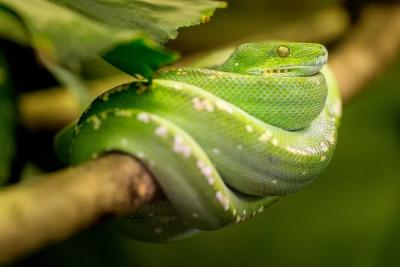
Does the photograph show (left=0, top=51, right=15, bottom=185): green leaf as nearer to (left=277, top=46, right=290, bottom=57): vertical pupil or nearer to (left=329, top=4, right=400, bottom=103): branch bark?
(left=277, top=46, right=290, bottom=57): vertical pupil

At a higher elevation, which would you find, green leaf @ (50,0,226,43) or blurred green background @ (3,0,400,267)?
green leaf @ (50,0,226,43)

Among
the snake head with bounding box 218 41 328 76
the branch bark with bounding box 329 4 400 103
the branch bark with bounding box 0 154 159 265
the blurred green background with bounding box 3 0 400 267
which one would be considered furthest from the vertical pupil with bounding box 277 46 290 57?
the blurred green background with bounding box 3 0 400 267

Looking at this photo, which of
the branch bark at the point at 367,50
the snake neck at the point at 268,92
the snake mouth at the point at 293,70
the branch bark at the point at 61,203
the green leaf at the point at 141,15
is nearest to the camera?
the branch bark at the point at 61,203

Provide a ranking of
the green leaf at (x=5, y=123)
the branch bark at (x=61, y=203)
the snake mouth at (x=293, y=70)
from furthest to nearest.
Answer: the green leaf at (x=5, y=123) < the snake mouth at (x=293, y=70) < the branch bark at (x=61, y=203)

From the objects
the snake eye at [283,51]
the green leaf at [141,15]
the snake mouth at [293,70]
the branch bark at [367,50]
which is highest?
the green leaf at [141,15]

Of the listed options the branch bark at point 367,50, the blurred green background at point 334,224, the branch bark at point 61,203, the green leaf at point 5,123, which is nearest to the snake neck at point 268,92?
the branch bark at point 61,203

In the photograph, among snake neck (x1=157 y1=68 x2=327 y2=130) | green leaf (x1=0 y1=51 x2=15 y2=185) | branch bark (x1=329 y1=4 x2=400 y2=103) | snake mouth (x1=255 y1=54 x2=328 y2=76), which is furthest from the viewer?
branch bark (x1=329 y1=4 x2=400 y2=103)

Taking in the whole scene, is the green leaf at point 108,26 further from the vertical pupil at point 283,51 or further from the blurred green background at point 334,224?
the blurred green background at point 334,224

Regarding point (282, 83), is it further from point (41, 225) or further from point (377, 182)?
point (377, 182)

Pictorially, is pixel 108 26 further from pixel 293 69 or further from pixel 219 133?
pixel 293 69
